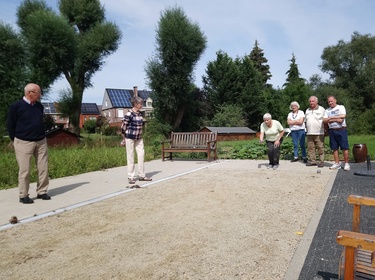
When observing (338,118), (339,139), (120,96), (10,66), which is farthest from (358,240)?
(120,96)

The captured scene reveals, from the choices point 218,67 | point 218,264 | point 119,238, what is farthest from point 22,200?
point 218,67

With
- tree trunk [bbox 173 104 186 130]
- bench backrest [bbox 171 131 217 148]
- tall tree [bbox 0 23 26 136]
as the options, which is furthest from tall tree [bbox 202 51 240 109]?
bench backrest [bbox 171 131 217 148]

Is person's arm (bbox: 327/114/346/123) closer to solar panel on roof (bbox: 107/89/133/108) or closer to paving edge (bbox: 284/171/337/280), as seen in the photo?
paving edge (bbox: 284/171/337/280)

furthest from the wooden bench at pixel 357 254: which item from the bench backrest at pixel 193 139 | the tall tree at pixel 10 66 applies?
the tall tree at pixel 10 66

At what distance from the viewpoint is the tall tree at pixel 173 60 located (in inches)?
1377

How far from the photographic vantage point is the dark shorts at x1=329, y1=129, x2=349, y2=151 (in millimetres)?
8477

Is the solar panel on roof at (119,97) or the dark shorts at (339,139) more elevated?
the solar panel on roof at (119,97)

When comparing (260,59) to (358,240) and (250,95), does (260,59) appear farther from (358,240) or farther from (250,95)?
(358,240)

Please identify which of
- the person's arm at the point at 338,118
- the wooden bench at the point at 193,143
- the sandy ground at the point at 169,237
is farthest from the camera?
the wooden bench at the point at 193,143

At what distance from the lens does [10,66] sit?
30.3 m

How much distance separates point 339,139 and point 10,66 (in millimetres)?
30078

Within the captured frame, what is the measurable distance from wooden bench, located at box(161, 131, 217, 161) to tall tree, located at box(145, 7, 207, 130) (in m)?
23.6

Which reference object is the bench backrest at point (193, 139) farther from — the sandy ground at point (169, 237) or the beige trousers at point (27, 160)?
the beige trousers at point (27, 160)

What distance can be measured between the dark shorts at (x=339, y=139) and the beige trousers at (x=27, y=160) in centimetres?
680
